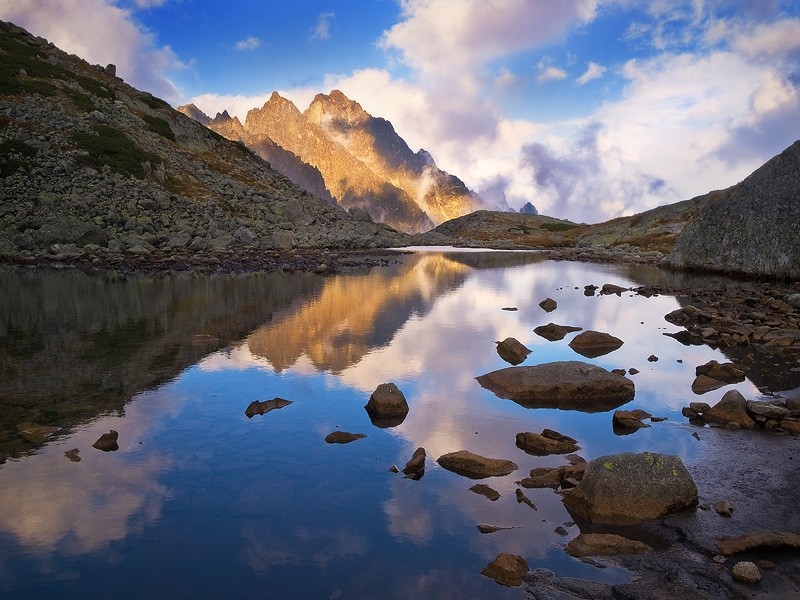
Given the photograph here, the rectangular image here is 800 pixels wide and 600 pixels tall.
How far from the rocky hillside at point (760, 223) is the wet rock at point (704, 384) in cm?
2691

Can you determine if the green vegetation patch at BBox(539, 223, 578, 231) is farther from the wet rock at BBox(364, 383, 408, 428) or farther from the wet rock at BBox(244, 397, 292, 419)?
the wet rock at BBox(244, 397, 292, 419)

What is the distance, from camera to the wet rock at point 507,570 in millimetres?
7098

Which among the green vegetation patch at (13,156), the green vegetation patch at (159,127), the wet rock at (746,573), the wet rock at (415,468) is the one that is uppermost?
the green vegetation patch at (159,127)

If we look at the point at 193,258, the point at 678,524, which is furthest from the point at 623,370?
the point at 193,258

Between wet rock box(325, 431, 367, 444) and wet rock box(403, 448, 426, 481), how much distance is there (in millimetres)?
1675

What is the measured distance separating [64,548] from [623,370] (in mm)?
14651

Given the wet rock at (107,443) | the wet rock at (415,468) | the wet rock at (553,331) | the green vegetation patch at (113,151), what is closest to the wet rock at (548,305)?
the wet rock at (553,331)

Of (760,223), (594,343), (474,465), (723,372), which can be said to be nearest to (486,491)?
(474,465)

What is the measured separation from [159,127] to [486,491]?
320 ft

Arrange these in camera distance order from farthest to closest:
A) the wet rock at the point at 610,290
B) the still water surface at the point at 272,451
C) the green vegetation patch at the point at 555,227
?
1. the green vegetation patch at the point at 555,227
2. the wet rock at the point at 610,290
3. the still water surface at the point at 272,451

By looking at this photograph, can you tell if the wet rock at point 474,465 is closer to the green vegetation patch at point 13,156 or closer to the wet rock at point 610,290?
the wet rock at point 610,290

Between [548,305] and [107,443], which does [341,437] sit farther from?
[548,305]

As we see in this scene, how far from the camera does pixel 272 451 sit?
11.0 metres

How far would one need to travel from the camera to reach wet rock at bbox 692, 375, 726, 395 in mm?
15518
